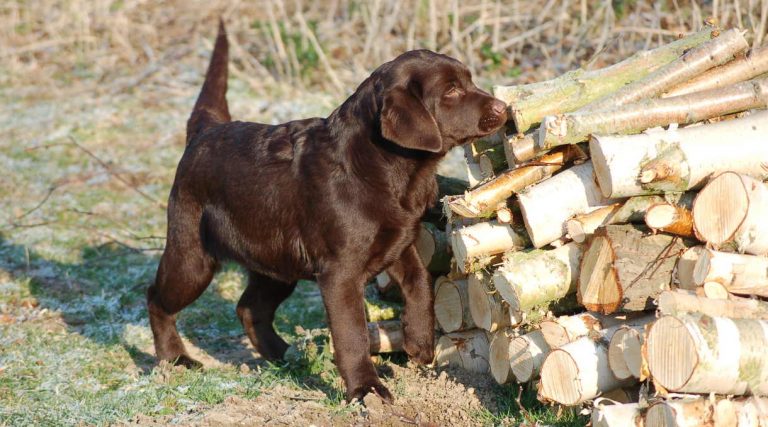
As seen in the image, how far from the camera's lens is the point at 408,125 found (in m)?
4.09

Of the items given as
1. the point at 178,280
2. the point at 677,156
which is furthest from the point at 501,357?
the point at 178,280

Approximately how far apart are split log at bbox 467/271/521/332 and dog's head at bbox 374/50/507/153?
661mm

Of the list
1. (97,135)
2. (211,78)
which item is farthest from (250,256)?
(97,135)

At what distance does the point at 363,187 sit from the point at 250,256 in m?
0.91

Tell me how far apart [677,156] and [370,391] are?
1.70m

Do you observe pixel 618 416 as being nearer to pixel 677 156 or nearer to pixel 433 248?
pixel 677 156

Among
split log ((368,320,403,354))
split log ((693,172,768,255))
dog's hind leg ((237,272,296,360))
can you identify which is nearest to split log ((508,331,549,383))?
split log ((693,172,768,255))

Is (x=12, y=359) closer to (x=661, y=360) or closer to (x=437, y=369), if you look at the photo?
(x=437, y=369)

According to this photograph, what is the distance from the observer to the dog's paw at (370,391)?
4047 millimetres

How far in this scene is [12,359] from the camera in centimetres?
503

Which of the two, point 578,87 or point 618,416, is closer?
point 618,416

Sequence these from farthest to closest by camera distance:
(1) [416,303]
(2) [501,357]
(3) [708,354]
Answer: (1) [416,303]
(2) [501,357]
(3) [708,354]

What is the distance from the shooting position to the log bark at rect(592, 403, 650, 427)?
10.5ft

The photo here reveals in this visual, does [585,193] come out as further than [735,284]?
Yes
